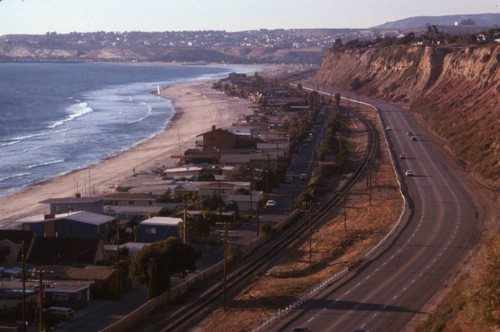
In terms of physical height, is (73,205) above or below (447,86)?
below

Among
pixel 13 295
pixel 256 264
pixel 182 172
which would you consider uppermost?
pixel 13 295

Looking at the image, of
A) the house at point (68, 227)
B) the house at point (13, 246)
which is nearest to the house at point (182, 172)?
the house at point (68, 227)

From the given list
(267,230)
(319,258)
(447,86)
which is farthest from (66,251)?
(447,86)

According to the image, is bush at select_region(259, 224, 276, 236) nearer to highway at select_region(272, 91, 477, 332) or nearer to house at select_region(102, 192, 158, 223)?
highway at select_region(272, 91, 477, 332)

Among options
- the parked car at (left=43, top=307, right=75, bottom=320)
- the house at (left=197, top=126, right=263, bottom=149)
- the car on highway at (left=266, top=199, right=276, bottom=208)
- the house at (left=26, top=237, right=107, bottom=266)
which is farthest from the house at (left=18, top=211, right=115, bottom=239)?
the house at (left=197, top=126, right=263, bottom=149)

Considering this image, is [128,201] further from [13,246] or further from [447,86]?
[447,86]

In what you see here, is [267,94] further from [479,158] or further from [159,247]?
[159,247]
